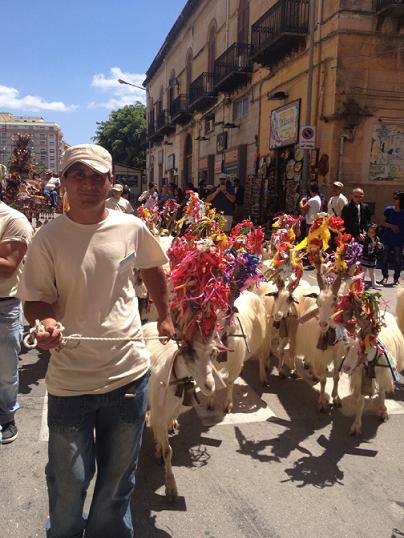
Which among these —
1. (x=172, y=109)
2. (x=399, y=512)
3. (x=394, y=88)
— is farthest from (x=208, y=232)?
(x=172, y=109)

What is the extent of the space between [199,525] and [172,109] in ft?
113

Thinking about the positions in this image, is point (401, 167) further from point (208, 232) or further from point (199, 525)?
point (199, 525)

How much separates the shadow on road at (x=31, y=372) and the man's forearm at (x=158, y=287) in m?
2.91

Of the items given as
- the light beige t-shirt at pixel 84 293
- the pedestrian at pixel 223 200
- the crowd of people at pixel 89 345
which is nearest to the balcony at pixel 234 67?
the pedestrian at pixel 223 200

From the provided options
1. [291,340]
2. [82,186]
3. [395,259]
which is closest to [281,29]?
[395,259]

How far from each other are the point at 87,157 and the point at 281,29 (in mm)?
15643

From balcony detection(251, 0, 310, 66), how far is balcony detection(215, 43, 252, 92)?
6.81 ft

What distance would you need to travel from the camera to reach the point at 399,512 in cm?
322

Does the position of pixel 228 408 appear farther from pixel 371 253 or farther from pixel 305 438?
pixel 371 253

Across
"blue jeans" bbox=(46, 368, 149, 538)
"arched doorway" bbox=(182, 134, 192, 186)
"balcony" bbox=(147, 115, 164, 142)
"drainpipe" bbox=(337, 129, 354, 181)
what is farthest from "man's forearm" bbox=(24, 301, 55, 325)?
"balcony" bbox=(147, 115, 164, 142)

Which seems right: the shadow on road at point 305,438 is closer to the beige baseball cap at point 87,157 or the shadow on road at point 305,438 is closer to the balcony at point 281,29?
the beige baseball cap at point 87,157

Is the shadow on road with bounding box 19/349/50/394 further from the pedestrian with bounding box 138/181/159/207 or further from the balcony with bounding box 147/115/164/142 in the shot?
the balcony with bounding box 147/115/164/142

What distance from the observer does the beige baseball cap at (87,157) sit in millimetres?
2248

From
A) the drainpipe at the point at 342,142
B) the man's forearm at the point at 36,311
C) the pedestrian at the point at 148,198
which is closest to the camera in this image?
the man's forearm at the point at 36,311
